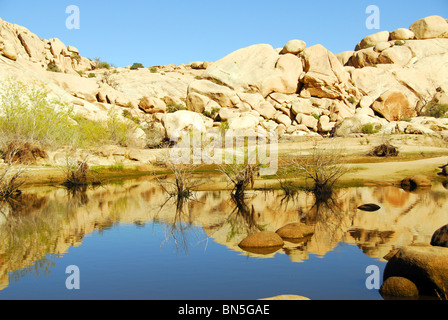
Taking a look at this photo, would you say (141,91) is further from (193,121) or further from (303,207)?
(303,207)

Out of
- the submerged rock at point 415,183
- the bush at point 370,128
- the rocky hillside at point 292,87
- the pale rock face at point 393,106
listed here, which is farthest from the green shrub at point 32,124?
the pale rock face at point 393,106

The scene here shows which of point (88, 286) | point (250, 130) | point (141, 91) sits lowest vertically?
point (88, 286)

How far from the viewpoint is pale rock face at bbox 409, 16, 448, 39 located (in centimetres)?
6203

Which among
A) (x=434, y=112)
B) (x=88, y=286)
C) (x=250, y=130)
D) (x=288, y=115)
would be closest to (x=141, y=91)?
(x=288, y=115)

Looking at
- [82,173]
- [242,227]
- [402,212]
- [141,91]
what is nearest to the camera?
[242,227]

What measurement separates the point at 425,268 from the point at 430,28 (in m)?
64.3

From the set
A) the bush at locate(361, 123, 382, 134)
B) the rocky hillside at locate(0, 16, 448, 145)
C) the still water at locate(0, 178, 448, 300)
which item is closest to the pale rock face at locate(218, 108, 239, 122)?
the rocky hillside at locate(0, 16, 448, 145)

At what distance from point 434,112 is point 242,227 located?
42.0 metres

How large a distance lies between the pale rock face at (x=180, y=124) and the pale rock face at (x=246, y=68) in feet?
48.8

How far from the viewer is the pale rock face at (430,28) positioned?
204 feet

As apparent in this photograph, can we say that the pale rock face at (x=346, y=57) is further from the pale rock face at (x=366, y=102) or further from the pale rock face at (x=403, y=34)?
the pale rock face at (x=366, y=102)

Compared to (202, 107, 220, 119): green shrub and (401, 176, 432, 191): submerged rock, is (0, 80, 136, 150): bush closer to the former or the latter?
(202, 107, 220, 119): green shrub

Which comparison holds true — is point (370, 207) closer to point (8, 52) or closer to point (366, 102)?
point (366, 102)
